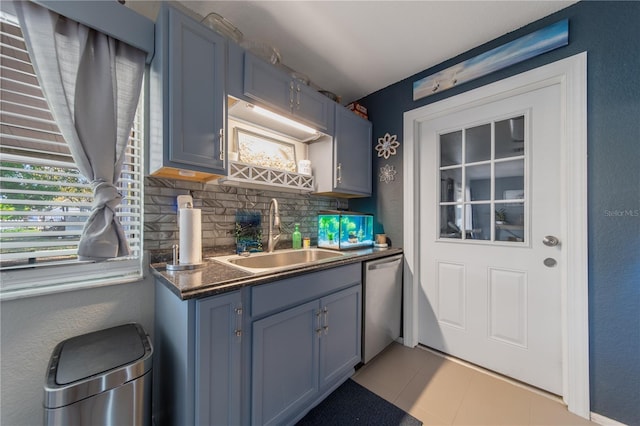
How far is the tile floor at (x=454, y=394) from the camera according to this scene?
1.35m

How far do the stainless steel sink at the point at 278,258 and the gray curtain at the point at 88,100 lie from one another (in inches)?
23.7

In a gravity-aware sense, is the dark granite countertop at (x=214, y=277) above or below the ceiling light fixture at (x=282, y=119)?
below

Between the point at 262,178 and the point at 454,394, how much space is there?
1.95m

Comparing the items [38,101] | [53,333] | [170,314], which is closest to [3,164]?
[38,101]

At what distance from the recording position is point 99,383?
837mm

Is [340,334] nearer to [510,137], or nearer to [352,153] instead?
[352,153]

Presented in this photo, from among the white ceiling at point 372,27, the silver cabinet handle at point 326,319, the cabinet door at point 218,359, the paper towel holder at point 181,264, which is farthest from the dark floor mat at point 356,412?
the white ceiling at point 372,27

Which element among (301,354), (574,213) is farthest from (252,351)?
(574,213)

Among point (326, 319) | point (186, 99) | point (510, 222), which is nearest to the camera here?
point (186, 99)

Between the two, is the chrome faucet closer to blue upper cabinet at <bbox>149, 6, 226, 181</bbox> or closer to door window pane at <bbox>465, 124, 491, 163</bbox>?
blue upper cabinet at <bbox>149, 6, 226, 181</bbox>

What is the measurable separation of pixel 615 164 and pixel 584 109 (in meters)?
0.36

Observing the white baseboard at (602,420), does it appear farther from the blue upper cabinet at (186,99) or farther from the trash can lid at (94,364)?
the blue upper cabinet at (186,99)

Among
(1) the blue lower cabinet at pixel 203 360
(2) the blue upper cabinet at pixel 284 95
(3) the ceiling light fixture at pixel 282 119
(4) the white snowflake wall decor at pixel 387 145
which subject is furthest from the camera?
(4) the white snowflake wall decor at pixel 387 145

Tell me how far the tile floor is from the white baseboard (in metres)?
0.05
